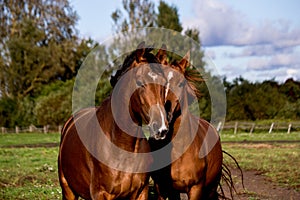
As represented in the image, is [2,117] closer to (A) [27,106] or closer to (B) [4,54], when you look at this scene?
(A) [27,106]

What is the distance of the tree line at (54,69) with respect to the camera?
41.9m

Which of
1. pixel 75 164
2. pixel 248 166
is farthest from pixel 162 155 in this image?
pixel 248 166

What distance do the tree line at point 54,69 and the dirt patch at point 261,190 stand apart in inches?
1042

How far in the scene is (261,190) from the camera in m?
10.2

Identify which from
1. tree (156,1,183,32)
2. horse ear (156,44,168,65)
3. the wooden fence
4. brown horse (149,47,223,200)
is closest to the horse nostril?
horse ear (156,44,168,65)

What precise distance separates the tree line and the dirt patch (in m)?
26.5

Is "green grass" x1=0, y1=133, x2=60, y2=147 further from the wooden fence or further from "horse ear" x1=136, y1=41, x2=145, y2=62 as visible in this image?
"horse ear" x1=136, y1=41, x2=145, y2=62

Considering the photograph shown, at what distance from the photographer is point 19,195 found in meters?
9.12

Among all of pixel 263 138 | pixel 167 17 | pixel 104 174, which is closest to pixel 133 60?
pixel 104 174

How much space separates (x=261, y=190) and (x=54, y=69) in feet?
132

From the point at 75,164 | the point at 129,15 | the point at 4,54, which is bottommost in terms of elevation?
the point at 75,164

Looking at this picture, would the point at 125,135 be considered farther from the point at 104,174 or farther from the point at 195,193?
the point at 195,193

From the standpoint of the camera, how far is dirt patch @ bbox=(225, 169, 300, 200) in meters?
9.34

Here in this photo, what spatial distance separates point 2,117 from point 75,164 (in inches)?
1550
